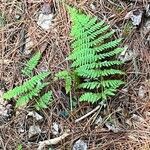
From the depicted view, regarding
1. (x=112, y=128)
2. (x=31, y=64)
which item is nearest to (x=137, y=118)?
(x=112, y=128)

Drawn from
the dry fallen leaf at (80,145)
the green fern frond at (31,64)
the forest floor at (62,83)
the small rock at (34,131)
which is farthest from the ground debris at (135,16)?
the small rock at (34,131)

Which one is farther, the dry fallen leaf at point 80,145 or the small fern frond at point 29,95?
the small fern frond at point 29,95

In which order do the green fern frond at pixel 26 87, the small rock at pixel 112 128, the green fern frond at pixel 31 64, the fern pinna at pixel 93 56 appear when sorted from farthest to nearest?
the green fern frond at pixel 31 64, the green fern frond at pixel 26 87, the fern pinna at pixel 93 56, the small rock at pixel 112 128

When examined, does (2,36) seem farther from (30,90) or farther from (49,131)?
(49,131)

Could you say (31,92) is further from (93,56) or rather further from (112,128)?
(112,128)

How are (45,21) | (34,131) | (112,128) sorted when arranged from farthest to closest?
(45,21)
(34,131)
(112,128)

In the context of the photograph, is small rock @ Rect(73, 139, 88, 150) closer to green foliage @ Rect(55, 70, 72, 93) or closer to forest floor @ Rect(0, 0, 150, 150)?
forest floor @ Rect(0, 0, 150, 150)

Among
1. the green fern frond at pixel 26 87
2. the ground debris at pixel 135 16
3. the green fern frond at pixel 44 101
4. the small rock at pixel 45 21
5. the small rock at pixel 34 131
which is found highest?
the ground debris at pixel 135 16

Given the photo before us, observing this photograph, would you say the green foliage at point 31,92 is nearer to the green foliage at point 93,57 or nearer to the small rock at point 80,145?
the green foliage at point 93,57
